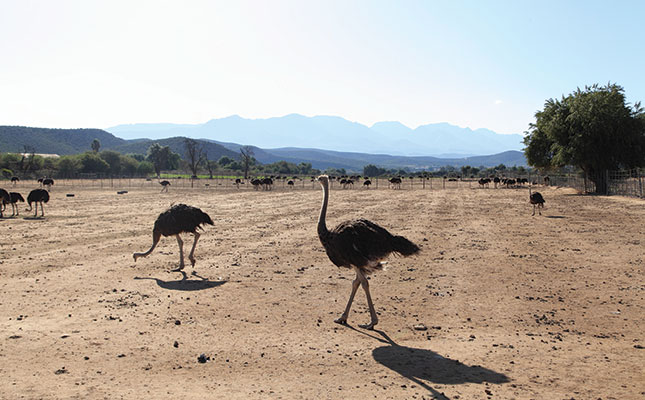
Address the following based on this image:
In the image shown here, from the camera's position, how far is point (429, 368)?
6062 millimetres

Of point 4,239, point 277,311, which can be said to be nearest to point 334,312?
point 277,311

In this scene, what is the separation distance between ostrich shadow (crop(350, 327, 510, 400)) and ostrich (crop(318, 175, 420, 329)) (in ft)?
3.54

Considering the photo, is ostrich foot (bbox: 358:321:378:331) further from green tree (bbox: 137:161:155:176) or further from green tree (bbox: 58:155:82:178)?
green tree (bbox: 137:161:155:176)

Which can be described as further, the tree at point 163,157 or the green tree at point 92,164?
the tree at point 163,157

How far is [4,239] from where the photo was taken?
54.7ft

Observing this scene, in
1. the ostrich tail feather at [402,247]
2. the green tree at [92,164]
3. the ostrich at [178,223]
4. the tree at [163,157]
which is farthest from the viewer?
the tree at [163,157]

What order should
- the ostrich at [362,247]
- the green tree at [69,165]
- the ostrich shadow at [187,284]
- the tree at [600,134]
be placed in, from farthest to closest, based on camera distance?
1. the green tree at [69,165]
2. the tree at [600,134]
3. the ostrich shadow at [187,284]
4. the ostrich at [362,247]

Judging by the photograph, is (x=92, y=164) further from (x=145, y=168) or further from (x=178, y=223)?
(x=178, y=223)

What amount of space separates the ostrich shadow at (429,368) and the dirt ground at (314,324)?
0.09ft

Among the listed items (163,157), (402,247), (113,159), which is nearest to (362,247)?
(402,247)

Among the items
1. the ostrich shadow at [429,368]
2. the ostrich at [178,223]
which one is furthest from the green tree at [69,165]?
the ostrich shadow at [429,368]

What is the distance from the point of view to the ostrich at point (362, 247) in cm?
760

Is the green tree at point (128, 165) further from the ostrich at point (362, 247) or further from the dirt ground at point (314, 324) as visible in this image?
the ostrich at point (362, 247)

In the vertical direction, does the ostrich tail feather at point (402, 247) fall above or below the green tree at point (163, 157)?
below
